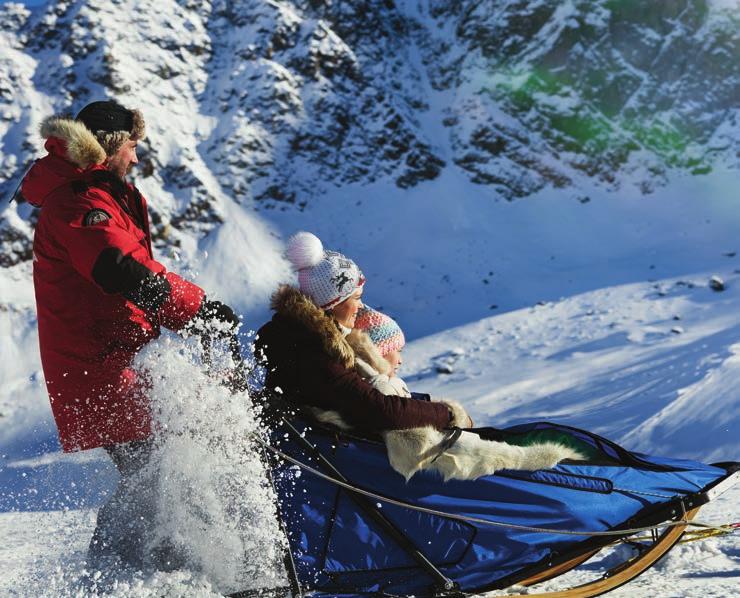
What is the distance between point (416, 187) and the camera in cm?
2130

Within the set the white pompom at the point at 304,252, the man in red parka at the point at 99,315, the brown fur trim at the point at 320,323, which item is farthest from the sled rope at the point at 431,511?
the white pompom at the point at 304,252

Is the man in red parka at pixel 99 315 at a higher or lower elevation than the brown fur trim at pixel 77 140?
lower

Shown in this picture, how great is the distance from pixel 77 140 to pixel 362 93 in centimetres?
2238

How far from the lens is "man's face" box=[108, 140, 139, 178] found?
2674 millimetres

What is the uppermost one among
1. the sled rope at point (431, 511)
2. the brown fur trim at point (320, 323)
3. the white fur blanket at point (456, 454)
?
the brown fur trim at point (320, 323)

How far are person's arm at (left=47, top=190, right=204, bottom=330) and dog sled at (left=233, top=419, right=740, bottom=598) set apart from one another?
63cm

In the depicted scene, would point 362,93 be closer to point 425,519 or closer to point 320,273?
point 320,273

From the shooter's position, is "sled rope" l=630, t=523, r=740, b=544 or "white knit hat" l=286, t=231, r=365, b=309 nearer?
"white knit hat" l=286, t=231, r=365, b=309

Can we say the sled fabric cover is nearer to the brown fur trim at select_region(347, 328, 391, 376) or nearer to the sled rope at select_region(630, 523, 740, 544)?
the brown fur trim at select_region(347, 328, 391, 376)

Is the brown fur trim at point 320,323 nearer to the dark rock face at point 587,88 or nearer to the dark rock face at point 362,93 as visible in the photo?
the dark rock face at point 362,93

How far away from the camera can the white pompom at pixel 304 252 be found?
290cm

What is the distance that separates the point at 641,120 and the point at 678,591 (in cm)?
2288

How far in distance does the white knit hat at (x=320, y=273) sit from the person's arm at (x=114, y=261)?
1.92 feet

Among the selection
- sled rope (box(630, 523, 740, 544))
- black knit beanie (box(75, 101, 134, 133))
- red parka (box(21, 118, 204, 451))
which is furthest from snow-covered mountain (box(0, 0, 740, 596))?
black knit beanie (box(75, 101, 134, 133))
